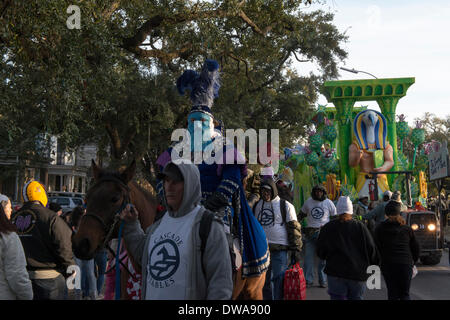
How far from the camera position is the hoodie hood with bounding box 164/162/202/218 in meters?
3.27

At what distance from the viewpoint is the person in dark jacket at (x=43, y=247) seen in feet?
18.0

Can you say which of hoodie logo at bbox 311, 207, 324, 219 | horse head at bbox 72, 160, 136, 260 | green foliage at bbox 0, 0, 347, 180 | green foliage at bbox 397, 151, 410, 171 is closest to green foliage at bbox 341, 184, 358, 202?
green foliage at bbox 397, 151, 410, 171

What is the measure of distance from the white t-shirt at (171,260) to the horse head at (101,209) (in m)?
0.51

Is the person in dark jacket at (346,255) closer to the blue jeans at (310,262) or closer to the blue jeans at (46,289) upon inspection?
the blue jeans at (46,289)

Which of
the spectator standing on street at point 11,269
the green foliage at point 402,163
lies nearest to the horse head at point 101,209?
the spectator standing on street at point 11,269

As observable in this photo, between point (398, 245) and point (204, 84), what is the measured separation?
359 centimetres

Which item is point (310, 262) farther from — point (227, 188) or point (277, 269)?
point (227, 188)

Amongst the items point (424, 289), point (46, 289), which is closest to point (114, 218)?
point (46, 289)

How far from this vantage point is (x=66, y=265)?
18.5 ft

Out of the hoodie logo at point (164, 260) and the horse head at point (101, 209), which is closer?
the hoodie logo at point (164, 260)

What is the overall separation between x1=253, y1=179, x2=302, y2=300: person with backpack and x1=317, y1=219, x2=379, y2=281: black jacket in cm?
113

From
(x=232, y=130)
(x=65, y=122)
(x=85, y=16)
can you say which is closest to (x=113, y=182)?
(x=85, y=16)

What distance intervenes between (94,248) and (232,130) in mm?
19182

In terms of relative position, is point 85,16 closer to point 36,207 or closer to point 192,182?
point 36,207
